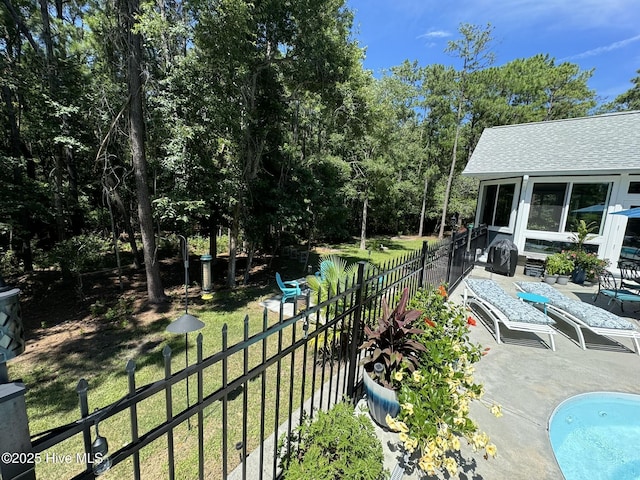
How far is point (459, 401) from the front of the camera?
2.19m

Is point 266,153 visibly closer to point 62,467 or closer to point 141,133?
point 141,133

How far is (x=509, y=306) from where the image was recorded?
483 centimetres

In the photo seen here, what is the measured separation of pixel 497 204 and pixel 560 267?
3.91m

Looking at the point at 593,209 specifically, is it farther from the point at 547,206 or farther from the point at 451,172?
the point at 451,172

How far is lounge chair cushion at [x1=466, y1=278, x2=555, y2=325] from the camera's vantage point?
4461 mm

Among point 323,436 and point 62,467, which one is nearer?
point 323,436

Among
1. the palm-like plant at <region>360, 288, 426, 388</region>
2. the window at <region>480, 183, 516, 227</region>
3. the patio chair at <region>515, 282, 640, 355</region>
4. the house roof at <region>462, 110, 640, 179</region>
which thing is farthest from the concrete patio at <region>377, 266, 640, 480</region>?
the window at <region>480, 183, 516, 227</region>

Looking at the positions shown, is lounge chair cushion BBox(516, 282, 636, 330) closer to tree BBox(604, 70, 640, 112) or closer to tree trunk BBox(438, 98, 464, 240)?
tree trunk BBox(438, 98, 464, 240)

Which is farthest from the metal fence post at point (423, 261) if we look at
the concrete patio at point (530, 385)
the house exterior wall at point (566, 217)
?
the house exterior wall at point (566, 217)

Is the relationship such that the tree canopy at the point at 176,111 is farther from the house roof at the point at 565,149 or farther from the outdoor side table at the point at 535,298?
the outdoor side table at the point at 535,298

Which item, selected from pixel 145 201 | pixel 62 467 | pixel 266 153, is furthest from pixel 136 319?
pixel 266 153

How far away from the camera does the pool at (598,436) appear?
8.67ft

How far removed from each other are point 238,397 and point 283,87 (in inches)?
316

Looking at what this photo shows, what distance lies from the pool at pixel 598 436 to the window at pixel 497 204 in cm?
862
